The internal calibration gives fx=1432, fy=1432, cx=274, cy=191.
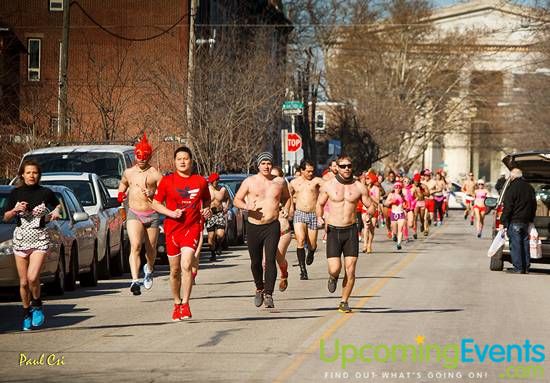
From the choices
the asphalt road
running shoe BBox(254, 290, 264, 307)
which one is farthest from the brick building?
running shoe BBox(254, 290, 264, 307)

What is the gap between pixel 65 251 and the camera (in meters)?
19.8

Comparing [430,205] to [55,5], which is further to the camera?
[55,5]

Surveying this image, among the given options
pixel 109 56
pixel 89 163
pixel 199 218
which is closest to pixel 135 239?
pixel 199 218

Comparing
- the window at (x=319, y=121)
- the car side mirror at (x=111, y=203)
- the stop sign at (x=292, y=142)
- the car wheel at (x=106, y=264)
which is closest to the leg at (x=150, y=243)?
the car side mirror at (x=111, y=203)

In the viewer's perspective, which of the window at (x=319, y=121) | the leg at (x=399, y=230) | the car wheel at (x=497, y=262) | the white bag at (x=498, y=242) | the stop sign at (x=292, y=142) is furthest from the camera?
the window at (x=319, y=121)

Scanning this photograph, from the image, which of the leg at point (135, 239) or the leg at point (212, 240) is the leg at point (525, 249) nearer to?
the leg at point (212, 240)

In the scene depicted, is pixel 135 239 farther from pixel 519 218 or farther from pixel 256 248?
pixel 519 218

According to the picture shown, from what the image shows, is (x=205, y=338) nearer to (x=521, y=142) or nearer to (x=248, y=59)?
(x=248, y=59)

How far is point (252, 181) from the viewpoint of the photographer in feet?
56.7

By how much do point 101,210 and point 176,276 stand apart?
803cm

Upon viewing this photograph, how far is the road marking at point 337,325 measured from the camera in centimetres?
1168

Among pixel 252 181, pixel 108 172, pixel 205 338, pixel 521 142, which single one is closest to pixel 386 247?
pixel 108 172

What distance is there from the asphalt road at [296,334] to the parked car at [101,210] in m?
0.69

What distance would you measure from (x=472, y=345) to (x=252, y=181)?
4.55 meters
